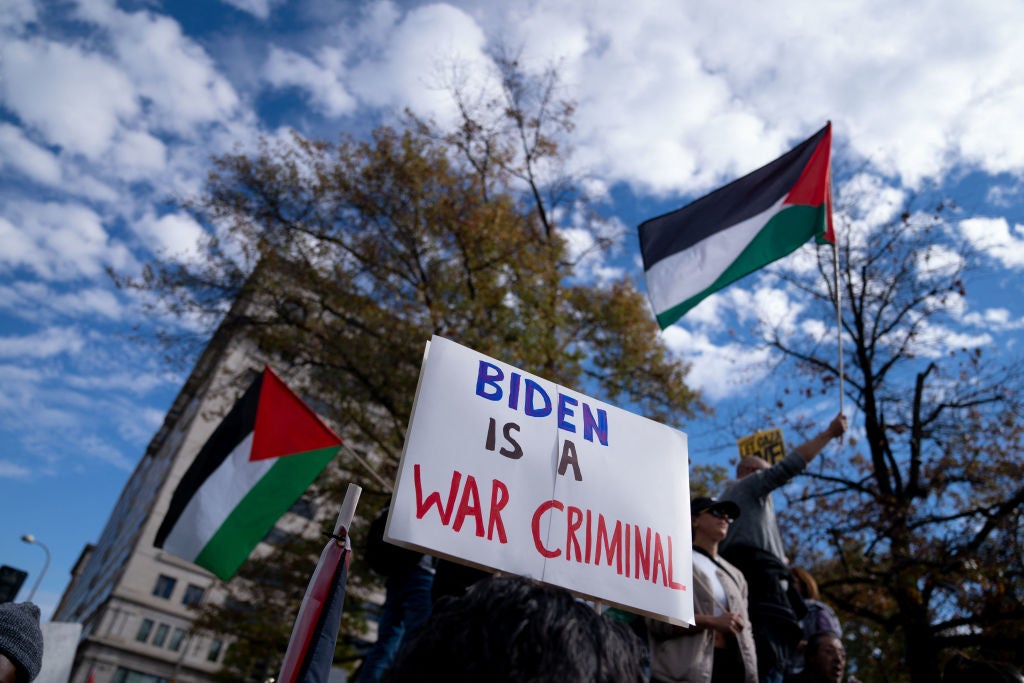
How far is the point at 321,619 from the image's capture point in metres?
2.47

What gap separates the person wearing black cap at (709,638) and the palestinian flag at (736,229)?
2543 millimetres

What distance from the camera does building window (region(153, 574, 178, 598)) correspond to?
38.8m

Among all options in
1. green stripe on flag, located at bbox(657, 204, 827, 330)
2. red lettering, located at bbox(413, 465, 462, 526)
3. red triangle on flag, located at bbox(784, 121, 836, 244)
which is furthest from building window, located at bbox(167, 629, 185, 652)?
red lettering, located at bbox(413, 465, 462, 526)

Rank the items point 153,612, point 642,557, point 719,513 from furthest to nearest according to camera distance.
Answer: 1. point 153,612
2. point 719,513
3. point 642,557

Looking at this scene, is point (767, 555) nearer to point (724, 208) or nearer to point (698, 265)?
point (698, 265)

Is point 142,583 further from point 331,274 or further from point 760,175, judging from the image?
point 760,175

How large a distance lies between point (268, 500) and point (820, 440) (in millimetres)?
3626

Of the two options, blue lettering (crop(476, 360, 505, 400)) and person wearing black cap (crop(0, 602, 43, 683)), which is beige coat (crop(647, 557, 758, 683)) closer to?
blue lettering (crop(476, 360, 505, 400))

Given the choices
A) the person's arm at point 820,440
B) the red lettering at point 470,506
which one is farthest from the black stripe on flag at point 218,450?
the person's arm at point 820,440

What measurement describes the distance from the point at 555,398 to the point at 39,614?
210 cm

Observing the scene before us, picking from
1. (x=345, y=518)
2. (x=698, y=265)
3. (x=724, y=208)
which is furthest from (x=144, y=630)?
(x=345, y=518)

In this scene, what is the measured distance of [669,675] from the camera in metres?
3.33

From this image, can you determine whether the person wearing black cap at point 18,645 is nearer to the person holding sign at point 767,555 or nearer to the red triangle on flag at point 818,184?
the person holding sign at point 767,555

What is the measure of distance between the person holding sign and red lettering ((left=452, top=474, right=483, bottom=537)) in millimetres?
2305
